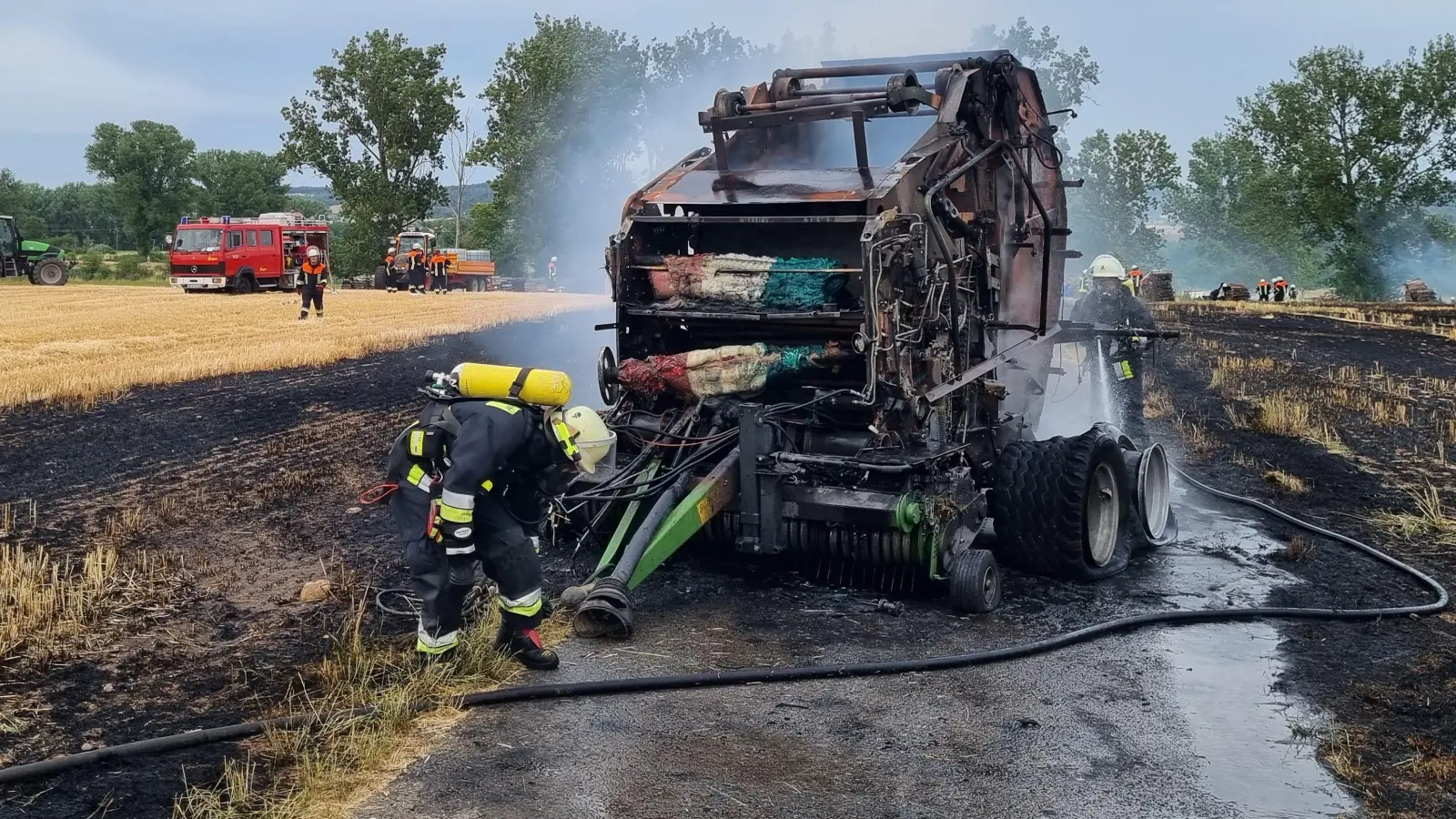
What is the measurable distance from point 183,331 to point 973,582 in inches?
748

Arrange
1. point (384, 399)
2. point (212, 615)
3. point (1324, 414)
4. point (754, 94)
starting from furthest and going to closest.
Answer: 1. point (384, 399)
2. point (1324, 414)
3. point (754, 94)
4. point (212, 615)

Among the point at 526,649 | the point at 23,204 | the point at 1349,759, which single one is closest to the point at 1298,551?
the point at 1349,759

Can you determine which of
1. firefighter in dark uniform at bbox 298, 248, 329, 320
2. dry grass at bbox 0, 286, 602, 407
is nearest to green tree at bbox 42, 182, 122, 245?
dry grass at bbox 0, 286, 602, 407

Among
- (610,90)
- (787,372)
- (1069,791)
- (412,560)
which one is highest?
(610,90)

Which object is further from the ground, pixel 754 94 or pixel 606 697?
pixel 754 94

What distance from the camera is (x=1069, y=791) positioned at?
4.49m

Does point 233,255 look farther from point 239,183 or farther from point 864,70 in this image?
point 239,183

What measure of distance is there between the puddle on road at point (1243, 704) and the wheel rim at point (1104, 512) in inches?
16.2

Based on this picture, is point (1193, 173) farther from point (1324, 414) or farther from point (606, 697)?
point (606, 697)

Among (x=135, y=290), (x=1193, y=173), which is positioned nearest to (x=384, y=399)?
(x=135, y=290)

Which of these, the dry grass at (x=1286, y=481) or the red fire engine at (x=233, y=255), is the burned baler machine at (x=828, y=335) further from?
the red fire engine at (x=233, y=255)

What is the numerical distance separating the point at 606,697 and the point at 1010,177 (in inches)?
195

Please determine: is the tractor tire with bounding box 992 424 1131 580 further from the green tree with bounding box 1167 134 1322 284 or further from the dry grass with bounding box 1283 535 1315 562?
the green tree with bounding box 1167 134 1322 284

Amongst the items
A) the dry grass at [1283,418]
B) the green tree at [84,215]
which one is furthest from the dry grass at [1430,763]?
the green tree at [84,215]
